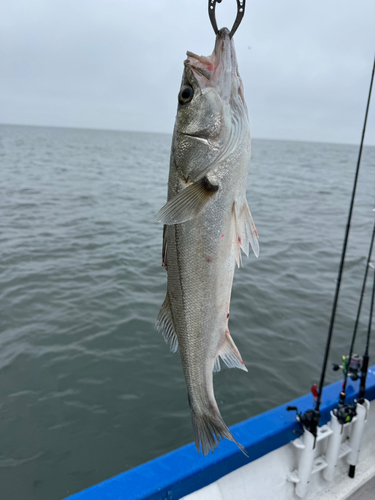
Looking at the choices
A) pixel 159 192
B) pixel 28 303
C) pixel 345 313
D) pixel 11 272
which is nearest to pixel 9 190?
pixel 159 192

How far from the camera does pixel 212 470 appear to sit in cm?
269

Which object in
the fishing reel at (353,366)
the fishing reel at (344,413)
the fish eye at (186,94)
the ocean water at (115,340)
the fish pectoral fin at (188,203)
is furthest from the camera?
the ocean water at (115,340)

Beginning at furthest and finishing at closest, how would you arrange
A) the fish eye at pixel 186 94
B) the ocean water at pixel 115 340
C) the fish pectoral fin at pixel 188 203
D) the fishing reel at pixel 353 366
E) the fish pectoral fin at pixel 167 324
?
the ocean water at pixel 115 340 → the fishing reel at pixel 353 366 → the fish pectoral fin at pixel 167 324 → the fish eye at pixel 186 94 → the fish pectoral fin at pixel 188 203

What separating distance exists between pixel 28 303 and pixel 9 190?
38.5 feet

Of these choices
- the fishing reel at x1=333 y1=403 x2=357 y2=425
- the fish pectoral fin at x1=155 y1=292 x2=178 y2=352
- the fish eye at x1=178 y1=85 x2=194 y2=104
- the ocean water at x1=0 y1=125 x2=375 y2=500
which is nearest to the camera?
the fish eye at x1=178 y1=85 x2=194 y2=104

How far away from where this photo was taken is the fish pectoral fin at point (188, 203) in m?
1.37

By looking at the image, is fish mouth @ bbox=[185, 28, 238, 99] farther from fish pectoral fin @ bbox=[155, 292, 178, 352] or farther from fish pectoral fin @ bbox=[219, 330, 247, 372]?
fish pectoral fin @ bbox=[219, 330, 247, 372]

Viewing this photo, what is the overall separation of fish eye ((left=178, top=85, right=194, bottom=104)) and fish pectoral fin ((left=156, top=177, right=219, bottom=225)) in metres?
0.36

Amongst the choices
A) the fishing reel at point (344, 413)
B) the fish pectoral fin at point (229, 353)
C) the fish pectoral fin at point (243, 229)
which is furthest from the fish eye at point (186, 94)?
the fishing reel at point (344, 413)

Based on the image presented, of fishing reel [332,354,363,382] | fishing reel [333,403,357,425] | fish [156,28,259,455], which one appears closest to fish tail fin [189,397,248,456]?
fish [156,28,259,455]

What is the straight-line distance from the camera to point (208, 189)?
1442 mm

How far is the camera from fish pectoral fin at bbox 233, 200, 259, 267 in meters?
1.51

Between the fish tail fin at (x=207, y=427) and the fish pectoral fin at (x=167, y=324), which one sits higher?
the fish pectoral fin at (x=167, y=324)

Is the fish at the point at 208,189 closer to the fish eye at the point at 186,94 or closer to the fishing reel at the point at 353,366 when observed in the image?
the fish eye at the point at 186,94
